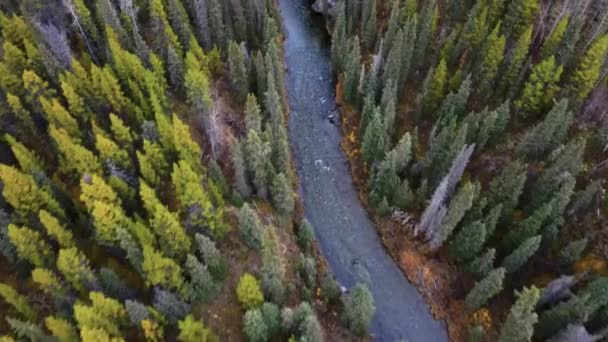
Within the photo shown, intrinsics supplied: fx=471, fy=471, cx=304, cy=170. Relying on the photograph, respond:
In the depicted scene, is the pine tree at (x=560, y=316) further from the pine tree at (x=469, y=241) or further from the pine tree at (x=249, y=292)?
the pine tree at (x=249, y=292)

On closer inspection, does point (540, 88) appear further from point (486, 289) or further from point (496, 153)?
point (486, 289)

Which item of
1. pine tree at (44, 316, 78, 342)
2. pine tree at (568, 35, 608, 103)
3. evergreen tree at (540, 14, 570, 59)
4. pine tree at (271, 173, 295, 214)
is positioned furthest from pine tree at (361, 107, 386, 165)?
pine tree at (44, 316, 78, 342)

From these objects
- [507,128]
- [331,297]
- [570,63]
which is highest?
[570,63]

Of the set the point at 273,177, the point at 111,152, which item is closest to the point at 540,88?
the point at 273,177

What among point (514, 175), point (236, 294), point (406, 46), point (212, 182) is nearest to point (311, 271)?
point (236, 294)

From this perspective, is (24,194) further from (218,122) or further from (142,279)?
(218,122)
